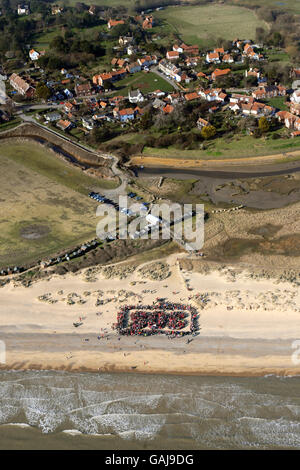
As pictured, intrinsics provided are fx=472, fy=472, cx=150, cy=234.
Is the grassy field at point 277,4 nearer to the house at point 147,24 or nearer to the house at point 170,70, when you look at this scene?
the house at point 147,24

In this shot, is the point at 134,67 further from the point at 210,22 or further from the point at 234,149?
the point at 210,22

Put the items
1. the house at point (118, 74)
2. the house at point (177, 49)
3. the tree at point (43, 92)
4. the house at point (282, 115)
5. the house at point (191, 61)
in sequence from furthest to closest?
the house at point (177, 49)
the house at point (191, 61)
the house at point (118, 74)
the tree at point (43, 92)
the house at point (282, 115)

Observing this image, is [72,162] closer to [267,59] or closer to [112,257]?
[112,257]

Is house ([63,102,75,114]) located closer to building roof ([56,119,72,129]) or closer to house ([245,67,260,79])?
building roof ([56,119,72,129])

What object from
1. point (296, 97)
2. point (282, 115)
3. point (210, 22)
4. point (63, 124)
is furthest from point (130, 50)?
point (282, 115)

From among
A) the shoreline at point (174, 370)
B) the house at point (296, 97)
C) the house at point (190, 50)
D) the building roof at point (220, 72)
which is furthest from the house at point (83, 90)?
the shoreline at point (174, 370)

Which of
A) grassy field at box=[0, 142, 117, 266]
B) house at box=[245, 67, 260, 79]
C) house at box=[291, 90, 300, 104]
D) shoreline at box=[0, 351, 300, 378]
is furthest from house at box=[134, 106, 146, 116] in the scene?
shoreline at box=[0, 351, 300, 378]
